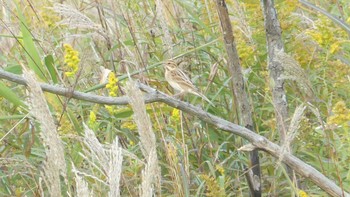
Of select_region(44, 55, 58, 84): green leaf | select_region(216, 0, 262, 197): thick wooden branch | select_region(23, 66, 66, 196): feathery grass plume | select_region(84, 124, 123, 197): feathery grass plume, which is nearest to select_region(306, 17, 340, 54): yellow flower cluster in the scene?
select_region(216, 0, 262, 197): thick wooden branch

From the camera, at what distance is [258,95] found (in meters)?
3.16

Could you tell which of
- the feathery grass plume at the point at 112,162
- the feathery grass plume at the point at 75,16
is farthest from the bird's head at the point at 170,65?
the feathery grass plume at the point at 112,162

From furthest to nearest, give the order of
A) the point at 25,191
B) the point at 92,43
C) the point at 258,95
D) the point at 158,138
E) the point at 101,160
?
the point at 92,43, the point at 258,95, the point at 158,138, the point at 25,191, the point at 101,160

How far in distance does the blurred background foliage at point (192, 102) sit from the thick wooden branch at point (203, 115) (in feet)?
0.48

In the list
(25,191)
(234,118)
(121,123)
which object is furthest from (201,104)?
(25,191)

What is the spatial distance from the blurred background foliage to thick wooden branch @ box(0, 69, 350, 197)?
0.15 m

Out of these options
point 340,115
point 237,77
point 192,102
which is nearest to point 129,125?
point 192,102

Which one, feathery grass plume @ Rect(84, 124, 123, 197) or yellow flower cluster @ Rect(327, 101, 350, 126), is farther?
yellow flower cluster @ Rect(327, 101, 350, 126)

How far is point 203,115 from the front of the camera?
6.93 feet

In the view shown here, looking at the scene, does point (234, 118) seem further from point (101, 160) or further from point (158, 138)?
point (101, 160)

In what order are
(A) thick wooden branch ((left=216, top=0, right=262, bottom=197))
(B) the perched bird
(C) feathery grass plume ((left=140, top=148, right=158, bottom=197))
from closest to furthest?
1. (C) feathery grass plume ((left=140, top=148, right=158, bottom=197))
2. (A) thick wooden branch ((left=216, top=0, right=262, bottom=197))
3. (B) the perched bird

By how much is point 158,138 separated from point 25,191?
1.92 feet

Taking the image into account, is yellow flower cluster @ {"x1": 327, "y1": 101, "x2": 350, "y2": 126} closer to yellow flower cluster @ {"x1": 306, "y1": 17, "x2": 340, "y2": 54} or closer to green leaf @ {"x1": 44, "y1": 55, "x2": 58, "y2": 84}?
yellow flower cluster @ {"x1": 306, "y1": 17, "x2": 340, "y2": 54}

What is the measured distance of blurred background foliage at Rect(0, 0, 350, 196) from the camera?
250 cm
